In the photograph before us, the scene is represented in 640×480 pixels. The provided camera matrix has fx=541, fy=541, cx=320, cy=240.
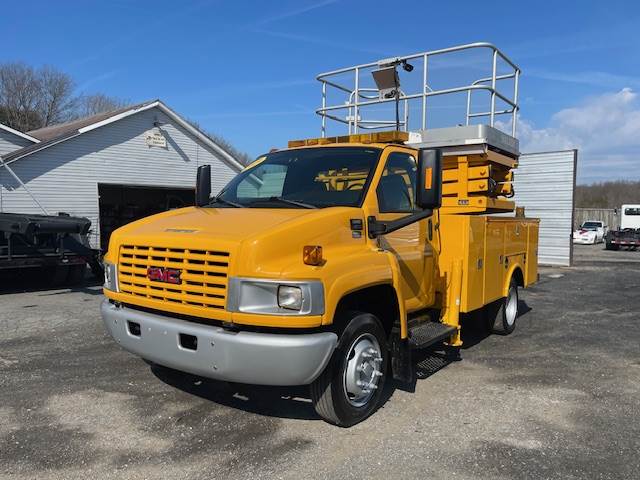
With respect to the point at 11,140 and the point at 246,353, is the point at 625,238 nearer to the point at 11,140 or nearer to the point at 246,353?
the point at 11,140

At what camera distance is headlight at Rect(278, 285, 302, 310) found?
3.69 meters

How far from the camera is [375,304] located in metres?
4.81

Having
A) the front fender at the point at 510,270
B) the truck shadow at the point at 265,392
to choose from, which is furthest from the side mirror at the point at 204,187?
the front fender at the point at 510,270

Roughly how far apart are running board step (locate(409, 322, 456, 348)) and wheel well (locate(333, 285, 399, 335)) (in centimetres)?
32

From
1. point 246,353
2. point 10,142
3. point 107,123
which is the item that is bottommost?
point 246,353

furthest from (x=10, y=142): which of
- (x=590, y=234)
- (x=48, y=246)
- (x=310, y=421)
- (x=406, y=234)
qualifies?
(x=590, y=234)

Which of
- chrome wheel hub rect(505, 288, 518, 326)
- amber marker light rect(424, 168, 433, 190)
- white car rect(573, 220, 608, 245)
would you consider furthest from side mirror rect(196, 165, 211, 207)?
white car rect(573, 220, 608, 245)

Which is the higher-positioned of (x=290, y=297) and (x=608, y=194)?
(x=608, y=194)

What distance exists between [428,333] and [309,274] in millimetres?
2121

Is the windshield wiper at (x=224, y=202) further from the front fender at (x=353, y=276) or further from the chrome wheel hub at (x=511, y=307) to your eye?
the chrome wheel hub at (x=511, y=307)

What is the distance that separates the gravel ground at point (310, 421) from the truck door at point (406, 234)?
0.89 meters

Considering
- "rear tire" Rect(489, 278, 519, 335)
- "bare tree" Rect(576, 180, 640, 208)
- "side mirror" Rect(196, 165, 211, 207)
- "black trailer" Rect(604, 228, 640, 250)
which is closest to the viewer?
"side mirror" Rect(196, 165, 211, 207)

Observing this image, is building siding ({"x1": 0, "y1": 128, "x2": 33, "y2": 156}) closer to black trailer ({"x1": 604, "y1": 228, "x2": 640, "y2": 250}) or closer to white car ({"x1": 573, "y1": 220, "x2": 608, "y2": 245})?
black trailer ({"x1": 604, "y1": 228, "x2": 640, "y2": 250})

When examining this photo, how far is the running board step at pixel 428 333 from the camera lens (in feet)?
16.4
